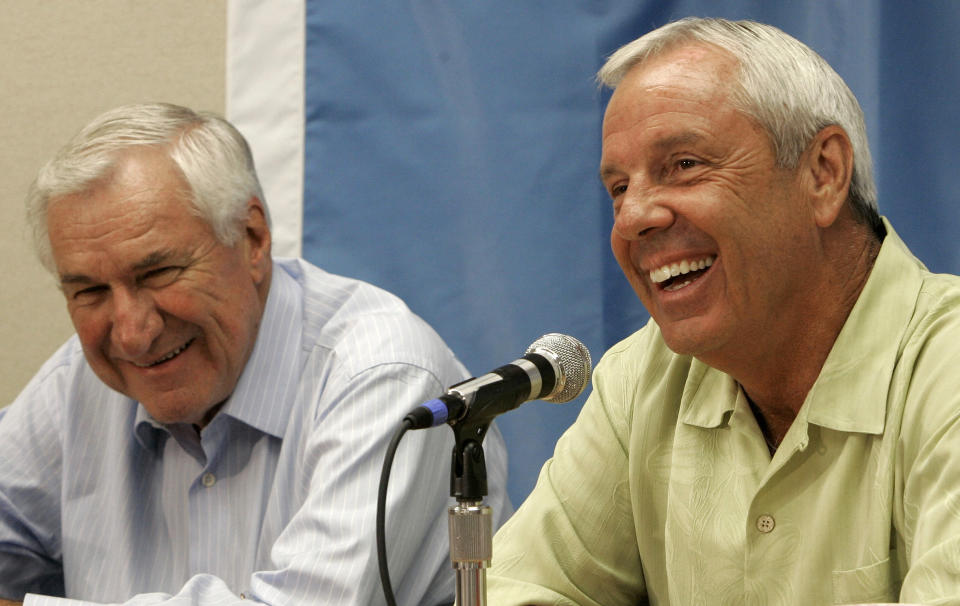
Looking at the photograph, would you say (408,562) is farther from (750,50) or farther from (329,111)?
(329,111)

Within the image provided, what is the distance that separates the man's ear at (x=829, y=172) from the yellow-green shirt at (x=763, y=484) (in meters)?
0.10

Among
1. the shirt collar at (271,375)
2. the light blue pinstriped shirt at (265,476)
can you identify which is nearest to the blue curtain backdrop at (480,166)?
the light blue pinstriped shirt at (265,476)

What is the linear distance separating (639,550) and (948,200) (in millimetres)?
1091

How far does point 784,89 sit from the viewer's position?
1.68 metres

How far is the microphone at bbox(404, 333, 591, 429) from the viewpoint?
134 centimetres

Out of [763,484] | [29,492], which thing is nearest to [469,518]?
[763,484]

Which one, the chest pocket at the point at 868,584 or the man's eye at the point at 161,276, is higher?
the man's eye at the point at 161,276

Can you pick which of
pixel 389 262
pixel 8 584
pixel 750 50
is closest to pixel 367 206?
pixel 389 262

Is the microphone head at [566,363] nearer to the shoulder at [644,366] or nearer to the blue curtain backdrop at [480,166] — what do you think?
the shoulder at [644,366]

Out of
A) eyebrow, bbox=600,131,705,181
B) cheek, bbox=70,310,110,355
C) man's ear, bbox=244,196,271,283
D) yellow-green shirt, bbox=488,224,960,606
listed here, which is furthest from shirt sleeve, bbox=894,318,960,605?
cheek, bbox=70,310,110,355

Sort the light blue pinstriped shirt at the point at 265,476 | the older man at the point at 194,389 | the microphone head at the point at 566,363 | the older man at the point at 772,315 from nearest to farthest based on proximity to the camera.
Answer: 1. the microphone head at the point at 566,363
2. the older man at the point at 772,315
3. the light blue pinstriped shirt at the point at 265,476
4. the older man at the point at 194,389

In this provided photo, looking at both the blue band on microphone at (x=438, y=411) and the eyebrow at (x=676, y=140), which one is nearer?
the blue band on microphone at (x=438, y=411)

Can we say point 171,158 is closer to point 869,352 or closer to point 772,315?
point 772,315

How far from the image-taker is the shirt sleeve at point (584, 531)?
193 centimetres
